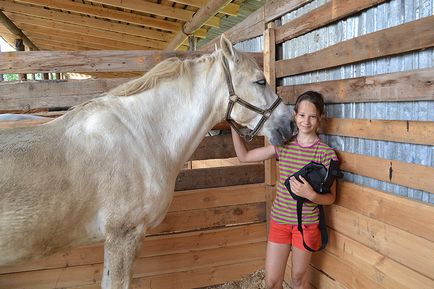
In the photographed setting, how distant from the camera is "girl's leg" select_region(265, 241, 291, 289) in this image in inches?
88.7

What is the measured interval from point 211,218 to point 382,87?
182cm

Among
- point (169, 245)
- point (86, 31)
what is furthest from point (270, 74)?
point (86, 31)

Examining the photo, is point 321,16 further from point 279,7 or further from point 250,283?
point 250,283

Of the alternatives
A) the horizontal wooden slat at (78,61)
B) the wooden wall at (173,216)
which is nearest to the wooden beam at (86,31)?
the horizontal wooden slat at (78,61)

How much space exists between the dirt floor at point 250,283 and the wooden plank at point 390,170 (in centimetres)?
149

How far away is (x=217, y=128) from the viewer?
2.81 m

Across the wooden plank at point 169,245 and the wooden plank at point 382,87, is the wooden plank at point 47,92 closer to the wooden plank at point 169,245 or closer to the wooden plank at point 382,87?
the wooden plank at point 169,245

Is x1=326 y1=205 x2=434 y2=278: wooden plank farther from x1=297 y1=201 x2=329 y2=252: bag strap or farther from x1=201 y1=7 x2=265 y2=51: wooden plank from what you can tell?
x1=201 y1=7 x2=265 y2=51: wooden plank

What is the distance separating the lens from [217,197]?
284 centimetres

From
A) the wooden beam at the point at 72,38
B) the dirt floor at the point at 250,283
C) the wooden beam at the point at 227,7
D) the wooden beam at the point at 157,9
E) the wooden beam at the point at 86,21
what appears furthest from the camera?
the wooden beam at the point at 72,38

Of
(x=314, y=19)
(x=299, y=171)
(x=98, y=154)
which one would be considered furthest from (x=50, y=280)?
(x=314, y=19)

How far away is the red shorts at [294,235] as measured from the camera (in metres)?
2.12

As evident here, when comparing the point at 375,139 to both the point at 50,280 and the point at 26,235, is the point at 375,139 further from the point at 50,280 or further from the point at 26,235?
the point at 50,280

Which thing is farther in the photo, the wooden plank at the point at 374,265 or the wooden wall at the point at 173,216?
the wooden wall at the point at 173,216
